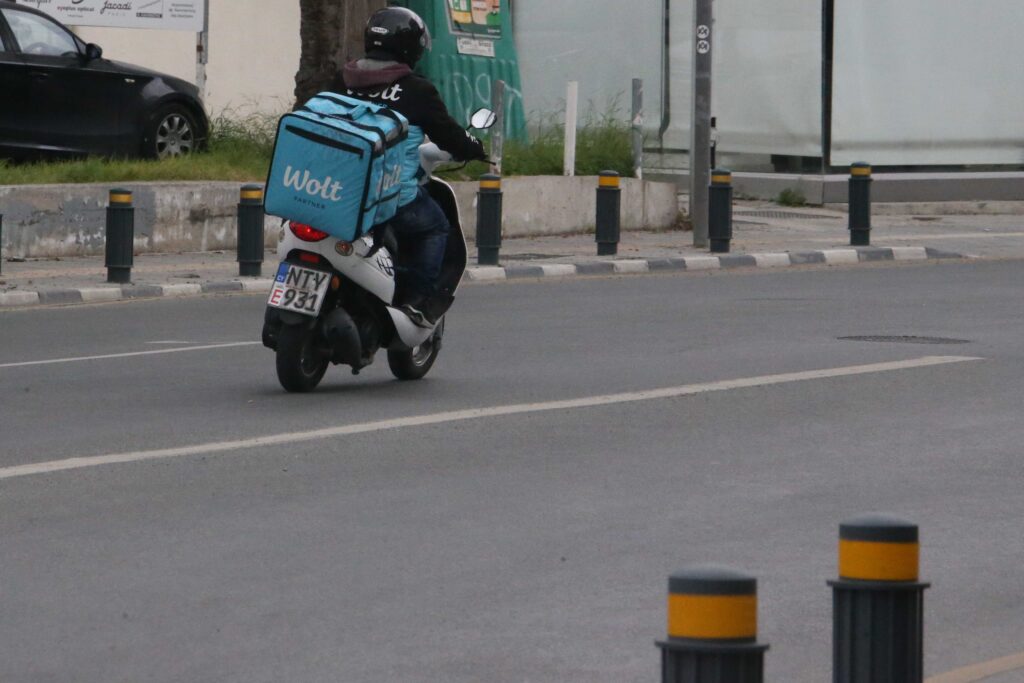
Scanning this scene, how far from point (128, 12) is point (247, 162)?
92.3 inches

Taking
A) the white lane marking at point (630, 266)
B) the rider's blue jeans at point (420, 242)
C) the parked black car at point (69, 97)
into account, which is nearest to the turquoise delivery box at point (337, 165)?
the rider's blue jeans at point (420, 242)

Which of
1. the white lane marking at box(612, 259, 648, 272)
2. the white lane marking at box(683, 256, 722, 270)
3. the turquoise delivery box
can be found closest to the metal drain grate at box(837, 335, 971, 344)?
the turquoise delivery box

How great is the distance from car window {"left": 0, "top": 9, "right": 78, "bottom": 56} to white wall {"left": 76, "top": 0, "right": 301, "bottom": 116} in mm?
9424

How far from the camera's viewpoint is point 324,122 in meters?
9.38

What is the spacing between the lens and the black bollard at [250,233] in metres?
16.9

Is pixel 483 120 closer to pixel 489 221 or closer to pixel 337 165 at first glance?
pixel 337 165

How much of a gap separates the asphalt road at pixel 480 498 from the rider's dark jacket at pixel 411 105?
115cm

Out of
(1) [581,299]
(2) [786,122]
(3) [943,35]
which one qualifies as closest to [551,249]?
(1) [581,299]

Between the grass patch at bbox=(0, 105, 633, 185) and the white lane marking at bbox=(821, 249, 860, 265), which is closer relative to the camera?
the grass patch at bbox=(0, 105, 633, 185)

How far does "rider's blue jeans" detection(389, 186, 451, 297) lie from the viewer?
10031 millimetres

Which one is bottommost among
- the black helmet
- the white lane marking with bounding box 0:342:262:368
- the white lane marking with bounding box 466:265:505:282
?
the white lane marking with bounding box 0:342:262:368

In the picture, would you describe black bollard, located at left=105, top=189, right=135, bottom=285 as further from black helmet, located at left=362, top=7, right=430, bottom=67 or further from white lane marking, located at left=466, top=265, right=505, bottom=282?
black helmet, located at left=362, top=7, right=430, bottom=67

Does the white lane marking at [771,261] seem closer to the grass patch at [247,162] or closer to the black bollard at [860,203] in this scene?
the black bollard at [860,203]

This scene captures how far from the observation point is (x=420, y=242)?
10148 mm
